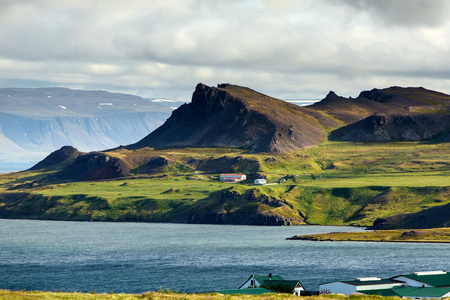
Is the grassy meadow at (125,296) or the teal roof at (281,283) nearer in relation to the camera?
the grassy meadow at (125,296)

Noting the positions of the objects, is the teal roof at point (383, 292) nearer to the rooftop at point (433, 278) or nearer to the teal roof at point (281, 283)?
the rooftop at point (433, 278)

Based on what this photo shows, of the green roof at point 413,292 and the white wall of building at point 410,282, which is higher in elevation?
the white wall of building at point 410,282

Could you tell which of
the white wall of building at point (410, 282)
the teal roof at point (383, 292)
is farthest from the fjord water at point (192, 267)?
the teal roof at point (383, 292)

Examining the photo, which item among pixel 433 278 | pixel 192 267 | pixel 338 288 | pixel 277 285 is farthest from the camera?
pixel 192 267

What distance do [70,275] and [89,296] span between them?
3196 inches

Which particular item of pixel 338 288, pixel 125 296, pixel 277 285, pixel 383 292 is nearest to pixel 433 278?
pixel 383 292

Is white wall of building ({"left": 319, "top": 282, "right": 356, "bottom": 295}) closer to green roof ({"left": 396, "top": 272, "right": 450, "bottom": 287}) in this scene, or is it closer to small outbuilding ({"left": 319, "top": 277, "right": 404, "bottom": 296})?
small outbuilding ({"left": 319, "top": 277, "right": 404, "bottom": 296})

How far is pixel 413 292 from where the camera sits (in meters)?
98.8

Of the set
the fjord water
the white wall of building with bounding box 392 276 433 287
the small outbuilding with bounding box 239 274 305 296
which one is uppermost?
the small outbuilding with bounding box 239 274 305 296

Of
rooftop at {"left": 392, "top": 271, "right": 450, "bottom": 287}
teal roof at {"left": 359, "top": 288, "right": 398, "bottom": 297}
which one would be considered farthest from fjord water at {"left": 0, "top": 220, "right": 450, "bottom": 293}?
teal roof at {"left": 359, "top": 288, "right": 398, "bottom": 297}

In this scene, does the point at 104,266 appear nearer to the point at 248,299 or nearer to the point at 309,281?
the point at 309,281

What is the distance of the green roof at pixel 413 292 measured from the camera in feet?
314

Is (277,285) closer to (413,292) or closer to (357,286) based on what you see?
(357,286)

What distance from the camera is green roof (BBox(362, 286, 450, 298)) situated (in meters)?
95.6
